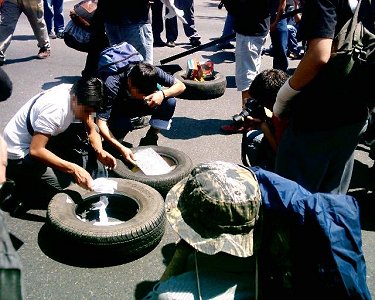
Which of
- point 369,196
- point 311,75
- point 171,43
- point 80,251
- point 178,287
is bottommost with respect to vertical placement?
point 171,43

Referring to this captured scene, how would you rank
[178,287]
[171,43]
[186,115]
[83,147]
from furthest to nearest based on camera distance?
[171,43] → [186,115] → [83,147] → [178,287]

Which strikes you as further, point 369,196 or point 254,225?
point 369,196

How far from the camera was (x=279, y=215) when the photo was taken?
5.58 ft

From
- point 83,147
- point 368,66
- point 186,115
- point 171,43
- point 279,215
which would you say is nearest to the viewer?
point 279,215

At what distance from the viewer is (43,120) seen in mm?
3232

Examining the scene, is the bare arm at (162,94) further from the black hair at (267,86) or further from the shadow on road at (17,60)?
the shadow on road at (17,60)

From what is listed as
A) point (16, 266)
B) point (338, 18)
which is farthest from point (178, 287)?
point (338, 18)

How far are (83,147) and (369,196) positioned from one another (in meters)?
2.56

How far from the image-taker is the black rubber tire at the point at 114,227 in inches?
116

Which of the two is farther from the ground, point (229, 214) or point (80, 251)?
point (229, 214)

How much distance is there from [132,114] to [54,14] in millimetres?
5190

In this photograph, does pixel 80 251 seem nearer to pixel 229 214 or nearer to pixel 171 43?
pixel 229 214

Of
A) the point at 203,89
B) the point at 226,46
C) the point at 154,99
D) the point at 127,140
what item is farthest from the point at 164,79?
the point at 226,46

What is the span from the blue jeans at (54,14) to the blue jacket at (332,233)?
7.95 m
